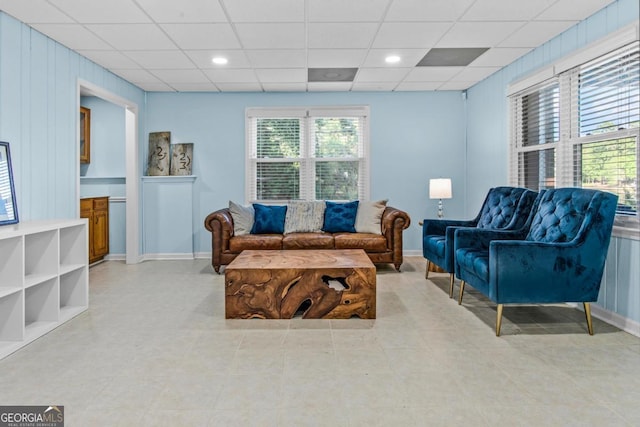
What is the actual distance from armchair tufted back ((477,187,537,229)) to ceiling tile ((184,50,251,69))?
9.76 ft

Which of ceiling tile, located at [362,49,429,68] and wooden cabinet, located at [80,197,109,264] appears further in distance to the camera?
wooden cabinet, located at [80,197,109,264]

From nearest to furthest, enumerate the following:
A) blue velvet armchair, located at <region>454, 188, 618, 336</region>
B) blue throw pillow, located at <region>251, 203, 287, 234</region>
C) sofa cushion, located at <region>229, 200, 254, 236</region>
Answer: blue velvet armchair, located at <region>454, 188, 618, 336</region>, sofa cushion, located at <region>229, 200, 254, 236</region>, blue throw pillow, located at <region>251, 203, 287, 234</region>

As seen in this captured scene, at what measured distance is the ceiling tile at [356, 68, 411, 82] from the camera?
5164 mm

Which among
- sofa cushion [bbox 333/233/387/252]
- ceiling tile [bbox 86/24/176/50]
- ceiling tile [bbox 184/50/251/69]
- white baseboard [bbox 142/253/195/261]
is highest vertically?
ceiling tile [bbox 184/50/251/69]

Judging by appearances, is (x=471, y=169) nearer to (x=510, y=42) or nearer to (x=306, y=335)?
(x=510, y=42)

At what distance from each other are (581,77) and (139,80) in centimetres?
487

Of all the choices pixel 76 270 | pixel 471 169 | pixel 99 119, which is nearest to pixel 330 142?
pixel 471 169

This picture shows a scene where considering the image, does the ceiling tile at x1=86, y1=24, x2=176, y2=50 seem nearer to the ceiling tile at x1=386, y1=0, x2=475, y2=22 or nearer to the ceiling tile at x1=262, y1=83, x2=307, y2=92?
the ceiling tile at x1=262, y1=83, x2=307, y2=92

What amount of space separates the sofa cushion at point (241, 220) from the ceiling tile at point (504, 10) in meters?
3.26

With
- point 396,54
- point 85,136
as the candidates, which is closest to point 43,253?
point 85,136

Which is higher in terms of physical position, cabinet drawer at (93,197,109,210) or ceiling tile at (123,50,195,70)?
ceiling tile at (123,50,195,70)

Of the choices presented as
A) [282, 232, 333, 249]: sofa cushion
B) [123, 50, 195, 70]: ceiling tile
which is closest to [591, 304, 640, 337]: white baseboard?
[282, 232, 333, 249]: sofa cushion

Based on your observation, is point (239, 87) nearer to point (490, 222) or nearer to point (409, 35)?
point (409, 35)

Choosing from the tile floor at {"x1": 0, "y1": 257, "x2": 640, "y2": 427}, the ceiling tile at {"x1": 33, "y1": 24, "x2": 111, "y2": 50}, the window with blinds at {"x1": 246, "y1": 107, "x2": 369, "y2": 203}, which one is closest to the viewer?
the tile floor at {"x1": 0, "y1": 257, "x2": 640, "y2": 427}
